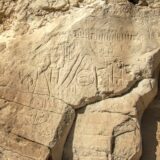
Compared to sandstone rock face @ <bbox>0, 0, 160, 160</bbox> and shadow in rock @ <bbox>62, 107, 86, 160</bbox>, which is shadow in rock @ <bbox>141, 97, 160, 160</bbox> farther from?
shadow in rock @ <bbox>62, 107, 86, 160</bbox>

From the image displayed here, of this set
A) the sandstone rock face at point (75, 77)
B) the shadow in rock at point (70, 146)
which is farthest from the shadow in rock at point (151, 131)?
the shadow in rock at point (70, 146)

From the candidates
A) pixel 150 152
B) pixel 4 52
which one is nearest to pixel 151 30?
pixel 150 152

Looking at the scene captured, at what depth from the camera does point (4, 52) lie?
373 cm

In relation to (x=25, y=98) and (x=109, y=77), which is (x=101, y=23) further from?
(x=25, y=98)

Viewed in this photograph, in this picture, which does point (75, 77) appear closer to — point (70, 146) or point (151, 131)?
point (70, 146)

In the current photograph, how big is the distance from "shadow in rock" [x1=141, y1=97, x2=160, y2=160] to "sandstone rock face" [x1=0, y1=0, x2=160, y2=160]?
138 mm

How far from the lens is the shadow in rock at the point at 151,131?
3.72 metres

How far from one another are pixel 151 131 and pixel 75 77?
86 centimetres

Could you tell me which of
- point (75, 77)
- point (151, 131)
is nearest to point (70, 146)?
point (75, 77)

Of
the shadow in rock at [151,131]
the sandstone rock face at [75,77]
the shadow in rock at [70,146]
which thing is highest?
the sandstone rock face at [75,77]

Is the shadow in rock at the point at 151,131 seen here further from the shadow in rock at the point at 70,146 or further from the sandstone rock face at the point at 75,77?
the shadow in rock at the point at 70,146

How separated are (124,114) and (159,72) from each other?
0.66 metres

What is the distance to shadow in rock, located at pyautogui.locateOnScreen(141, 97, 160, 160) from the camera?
372cm

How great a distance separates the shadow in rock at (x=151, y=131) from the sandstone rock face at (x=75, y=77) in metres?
0.14
